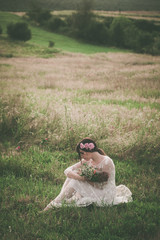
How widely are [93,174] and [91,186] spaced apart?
0.34 m

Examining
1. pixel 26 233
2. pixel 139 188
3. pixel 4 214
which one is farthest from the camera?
pixel 139 188

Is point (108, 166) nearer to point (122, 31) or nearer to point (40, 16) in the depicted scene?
point (122, 31)

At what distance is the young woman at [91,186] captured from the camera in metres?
3.23

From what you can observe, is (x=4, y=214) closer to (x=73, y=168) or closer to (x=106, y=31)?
(x=73, y=168)

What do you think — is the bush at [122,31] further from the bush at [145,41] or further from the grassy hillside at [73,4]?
the grassy hillside at [73,4]

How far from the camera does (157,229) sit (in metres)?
2.81

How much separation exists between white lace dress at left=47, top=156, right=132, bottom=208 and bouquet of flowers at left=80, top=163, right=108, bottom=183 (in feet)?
0.28

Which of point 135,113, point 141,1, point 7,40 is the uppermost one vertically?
point 141,1

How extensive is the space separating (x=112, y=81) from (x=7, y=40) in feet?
118

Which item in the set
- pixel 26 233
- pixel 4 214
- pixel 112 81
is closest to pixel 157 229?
pixel 26 233

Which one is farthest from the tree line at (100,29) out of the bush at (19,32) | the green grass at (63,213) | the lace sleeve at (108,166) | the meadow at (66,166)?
the lace sleeve at (108,166)

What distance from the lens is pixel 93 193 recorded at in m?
3.32

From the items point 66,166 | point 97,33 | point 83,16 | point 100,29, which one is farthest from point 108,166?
point 83,16

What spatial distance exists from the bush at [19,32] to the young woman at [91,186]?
45726 mm
